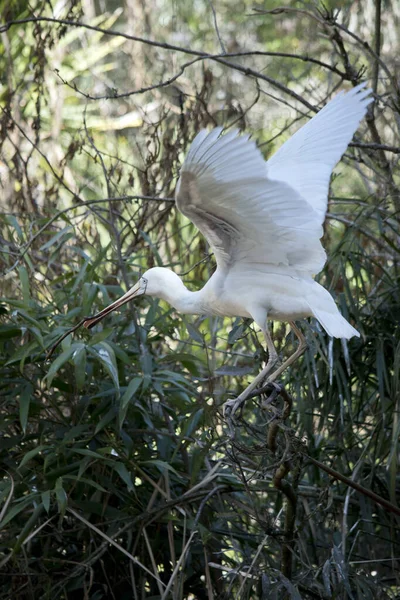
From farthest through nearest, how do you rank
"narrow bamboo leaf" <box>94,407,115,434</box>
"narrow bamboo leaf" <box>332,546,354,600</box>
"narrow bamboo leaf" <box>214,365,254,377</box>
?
1. "narrow bamboo leaf" <box>94,407,115,434</box>
2. "narrow bamboo leaf" <box>214,365,254,377</box>
3. "narrow bamboo leaf" <box>332,546,354,600</box>

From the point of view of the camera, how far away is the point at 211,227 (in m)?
Result: 3.38

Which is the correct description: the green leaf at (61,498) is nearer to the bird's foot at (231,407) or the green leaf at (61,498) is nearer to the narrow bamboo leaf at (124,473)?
the narrow bamboo leaf at (124,473)

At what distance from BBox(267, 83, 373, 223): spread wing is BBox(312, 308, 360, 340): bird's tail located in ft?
1.89

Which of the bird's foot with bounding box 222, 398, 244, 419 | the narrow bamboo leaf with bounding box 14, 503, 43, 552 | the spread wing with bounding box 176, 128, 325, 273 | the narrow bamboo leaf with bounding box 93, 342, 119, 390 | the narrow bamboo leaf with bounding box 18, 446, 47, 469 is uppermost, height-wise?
the spread wing with bounding box 176, 128, 325, 273

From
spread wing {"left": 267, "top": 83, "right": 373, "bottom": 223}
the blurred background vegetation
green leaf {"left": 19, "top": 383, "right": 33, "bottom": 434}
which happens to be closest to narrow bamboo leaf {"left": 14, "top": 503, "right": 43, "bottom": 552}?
the blurred background vegetation

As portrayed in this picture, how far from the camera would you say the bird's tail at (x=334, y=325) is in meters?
3.17

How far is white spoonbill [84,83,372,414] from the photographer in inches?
119

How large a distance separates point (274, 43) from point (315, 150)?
7.02 meters

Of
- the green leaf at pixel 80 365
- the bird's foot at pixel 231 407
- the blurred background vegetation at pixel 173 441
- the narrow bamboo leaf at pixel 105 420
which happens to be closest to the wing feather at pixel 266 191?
the blurred background vegetation at pixel 173 441

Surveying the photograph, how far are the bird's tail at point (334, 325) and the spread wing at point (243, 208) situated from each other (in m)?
0.32

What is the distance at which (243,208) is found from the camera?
128 inches

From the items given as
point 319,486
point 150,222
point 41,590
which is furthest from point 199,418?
point 150,222

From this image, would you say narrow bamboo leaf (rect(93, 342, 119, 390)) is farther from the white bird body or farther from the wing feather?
the wing feather

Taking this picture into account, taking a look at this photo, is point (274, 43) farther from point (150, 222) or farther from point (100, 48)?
point (150, 222)
